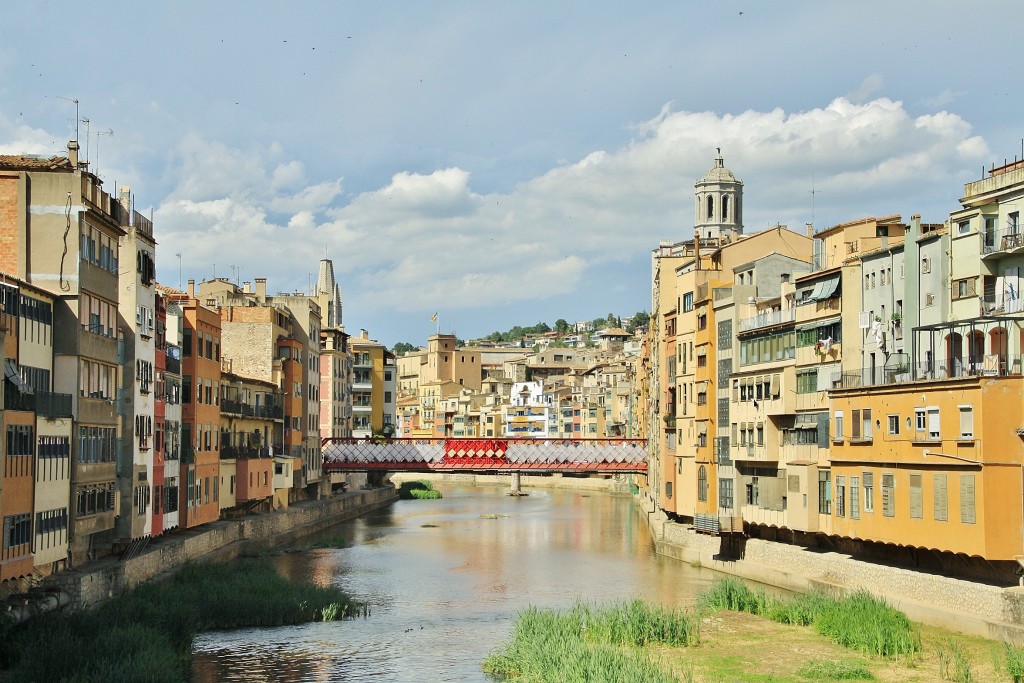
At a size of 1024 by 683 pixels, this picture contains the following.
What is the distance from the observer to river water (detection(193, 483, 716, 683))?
1400 inches

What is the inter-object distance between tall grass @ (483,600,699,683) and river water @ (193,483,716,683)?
1.28 meters

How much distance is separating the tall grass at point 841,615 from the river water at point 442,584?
8.44 feet

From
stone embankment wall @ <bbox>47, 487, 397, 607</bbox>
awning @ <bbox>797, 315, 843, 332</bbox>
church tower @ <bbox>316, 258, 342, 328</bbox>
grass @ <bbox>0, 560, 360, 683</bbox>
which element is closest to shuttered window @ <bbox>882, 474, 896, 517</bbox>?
awning @ <bbox>797, 315, 843, 332</bbox>

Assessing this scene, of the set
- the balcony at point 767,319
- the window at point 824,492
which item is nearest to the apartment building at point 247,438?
the balcony at point 767,319

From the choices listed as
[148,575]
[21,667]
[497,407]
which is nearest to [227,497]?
[148,575]

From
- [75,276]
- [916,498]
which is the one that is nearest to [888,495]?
[916,498]

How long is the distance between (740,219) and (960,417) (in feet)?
357

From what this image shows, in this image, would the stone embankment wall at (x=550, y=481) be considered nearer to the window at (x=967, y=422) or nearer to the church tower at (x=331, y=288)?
the church tower at (x=331, y=288)

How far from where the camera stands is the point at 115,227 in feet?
143

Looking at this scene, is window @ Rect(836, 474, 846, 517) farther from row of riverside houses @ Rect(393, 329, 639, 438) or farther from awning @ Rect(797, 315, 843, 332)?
row of riverside houses @ Rect(393, 329, 639, 438)

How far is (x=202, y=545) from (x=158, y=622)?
18088 millimetres

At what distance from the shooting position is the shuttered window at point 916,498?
38.7 meters

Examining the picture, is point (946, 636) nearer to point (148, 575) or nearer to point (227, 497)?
point (148, 575)

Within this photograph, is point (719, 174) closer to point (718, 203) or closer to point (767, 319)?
point (718, 203)
